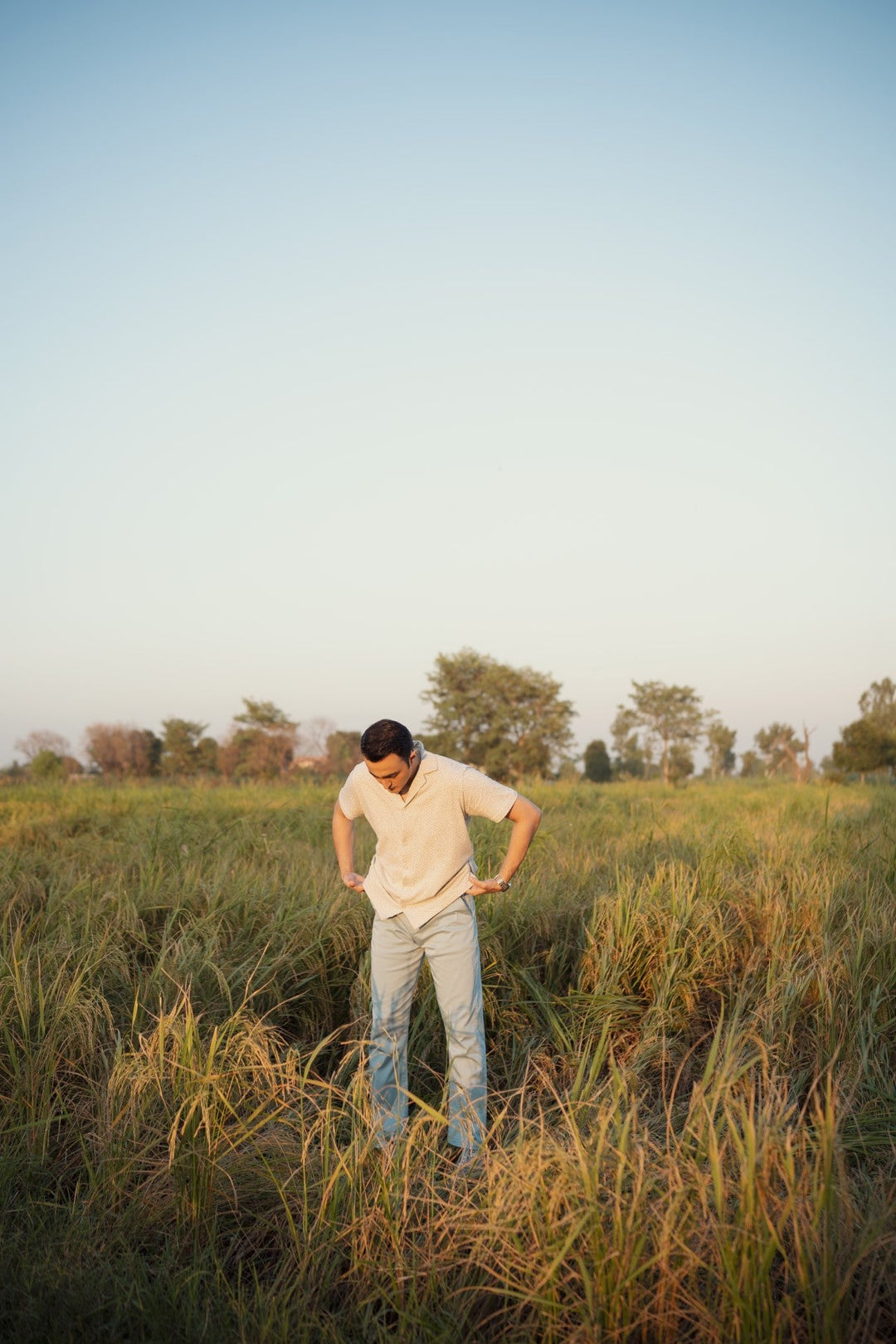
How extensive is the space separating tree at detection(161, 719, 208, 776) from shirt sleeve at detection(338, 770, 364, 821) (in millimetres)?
42180

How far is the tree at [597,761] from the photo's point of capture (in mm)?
46188

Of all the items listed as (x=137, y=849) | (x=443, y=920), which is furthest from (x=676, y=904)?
(x=137, y=849)

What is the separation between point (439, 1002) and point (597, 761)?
4366 cm

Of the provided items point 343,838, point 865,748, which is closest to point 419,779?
point 343,838

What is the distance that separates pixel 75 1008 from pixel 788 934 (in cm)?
352

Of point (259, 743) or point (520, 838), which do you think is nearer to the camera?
point (520, 838)

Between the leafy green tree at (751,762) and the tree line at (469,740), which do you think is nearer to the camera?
the tree line at (469,740)

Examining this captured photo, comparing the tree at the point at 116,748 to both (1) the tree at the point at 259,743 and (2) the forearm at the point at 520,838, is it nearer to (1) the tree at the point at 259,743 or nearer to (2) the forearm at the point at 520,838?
(1) the tree at the point at 259,743

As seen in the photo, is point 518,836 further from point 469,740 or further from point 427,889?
point 469,740

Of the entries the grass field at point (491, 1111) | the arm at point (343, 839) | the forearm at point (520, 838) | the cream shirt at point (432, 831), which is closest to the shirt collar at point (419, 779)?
the cream shirt at point (432, 831)

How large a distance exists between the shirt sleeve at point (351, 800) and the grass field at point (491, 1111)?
82 cm

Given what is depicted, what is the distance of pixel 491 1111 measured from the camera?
357cm

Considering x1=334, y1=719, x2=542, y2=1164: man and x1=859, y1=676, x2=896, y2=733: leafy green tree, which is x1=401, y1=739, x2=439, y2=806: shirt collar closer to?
x1=334, y1=719, x2=542, y2=1164: man

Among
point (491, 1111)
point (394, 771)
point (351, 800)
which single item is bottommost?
point (491, 1111)
